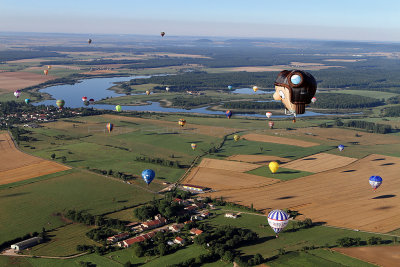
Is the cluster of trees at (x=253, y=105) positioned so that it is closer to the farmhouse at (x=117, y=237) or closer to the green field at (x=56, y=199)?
the green field at (x=56, y=199)

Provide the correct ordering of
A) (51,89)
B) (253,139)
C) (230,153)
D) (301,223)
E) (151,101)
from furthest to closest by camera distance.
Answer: (51,89), (151,101), (253,139), (230,153), (301,223)

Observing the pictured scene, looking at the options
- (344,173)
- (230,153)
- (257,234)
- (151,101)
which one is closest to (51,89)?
(151,101)

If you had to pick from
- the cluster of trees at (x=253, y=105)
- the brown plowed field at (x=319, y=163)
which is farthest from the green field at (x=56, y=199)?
the cluster of trees at (x=253, y=105)

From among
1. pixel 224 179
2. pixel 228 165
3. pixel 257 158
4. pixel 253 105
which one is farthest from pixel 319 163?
pixel 253 105

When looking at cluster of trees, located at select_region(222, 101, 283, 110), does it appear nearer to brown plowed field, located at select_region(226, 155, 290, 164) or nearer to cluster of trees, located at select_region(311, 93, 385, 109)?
cluster of trees, located at select_region(311, 93, 385, 109)

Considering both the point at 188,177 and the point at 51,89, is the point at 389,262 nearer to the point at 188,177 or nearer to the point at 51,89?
the point at 188,177

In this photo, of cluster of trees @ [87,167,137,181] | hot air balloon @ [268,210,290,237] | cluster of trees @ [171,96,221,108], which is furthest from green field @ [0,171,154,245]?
cluster of trees @ [171,96,221,108]
